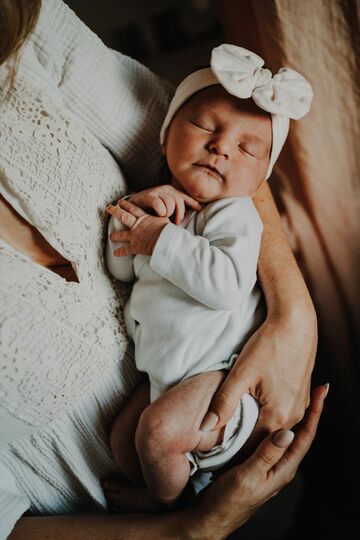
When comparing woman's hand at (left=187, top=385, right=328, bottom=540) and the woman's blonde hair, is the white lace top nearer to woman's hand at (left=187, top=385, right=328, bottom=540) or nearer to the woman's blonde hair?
the woman's blonde hair

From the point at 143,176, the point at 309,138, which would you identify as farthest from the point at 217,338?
the point at 309,138

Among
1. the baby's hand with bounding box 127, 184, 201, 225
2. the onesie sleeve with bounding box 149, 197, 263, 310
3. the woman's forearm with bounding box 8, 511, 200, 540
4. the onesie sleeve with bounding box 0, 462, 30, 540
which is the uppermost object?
the baby's hand with bounding box 127, 184, 201, 225

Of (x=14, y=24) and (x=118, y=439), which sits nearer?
(x=14, y=24)

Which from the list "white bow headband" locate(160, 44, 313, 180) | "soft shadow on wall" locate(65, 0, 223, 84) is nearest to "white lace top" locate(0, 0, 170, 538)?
"white bow headband" locate(160, 44, 313, 180)

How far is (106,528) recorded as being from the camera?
0.86 m

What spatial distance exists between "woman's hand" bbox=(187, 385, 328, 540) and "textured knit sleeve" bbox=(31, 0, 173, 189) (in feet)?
2.03

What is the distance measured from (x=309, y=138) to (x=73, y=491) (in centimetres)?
96

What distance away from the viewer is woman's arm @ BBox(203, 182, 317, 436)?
809mm

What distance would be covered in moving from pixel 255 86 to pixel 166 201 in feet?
0.86

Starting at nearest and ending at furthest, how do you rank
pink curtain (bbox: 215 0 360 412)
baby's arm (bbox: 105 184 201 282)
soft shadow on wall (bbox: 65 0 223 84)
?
baby's arm (bbox: 105 184 201 282) < pink curtain (bbox: 215 0 360 412) < soft shadow on wall (bbox: 65 0 223 84)

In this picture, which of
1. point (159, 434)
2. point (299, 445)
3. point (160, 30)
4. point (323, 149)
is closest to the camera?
point (159, 434)

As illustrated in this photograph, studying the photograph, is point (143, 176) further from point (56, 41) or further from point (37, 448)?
point (37, 448)

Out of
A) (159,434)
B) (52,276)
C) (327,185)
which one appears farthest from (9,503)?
(327,185)

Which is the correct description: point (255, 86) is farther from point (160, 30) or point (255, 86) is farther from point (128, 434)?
point (160, 30)
